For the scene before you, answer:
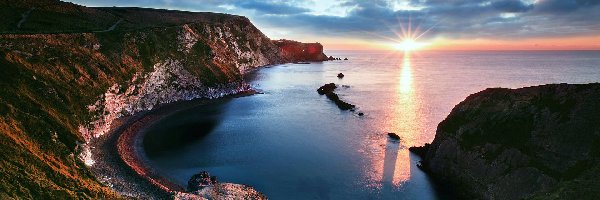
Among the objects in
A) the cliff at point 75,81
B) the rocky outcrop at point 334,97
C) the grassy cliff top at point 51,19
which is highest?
the grassy cliff top at point 51,19

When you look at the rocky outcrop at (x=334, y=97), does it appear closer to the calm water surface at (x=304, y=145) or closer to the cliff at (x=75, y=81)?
the calm water surface at (x=304, y=145)

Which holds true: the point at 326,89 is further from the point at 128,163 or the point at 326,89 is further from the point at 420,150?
the point at 128,163

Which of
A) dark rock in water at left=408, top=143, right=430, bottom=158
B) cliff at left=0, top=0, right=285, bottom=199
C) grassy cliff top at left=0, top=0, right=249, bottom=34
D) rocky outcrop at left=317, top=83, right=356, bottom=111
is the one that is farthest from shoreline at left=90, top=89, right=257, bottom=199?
rocky outcrop at left=317, top=83, right=356, bottom=111

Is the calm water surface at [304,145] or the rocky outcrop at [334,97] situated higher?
the rocky outcrop at [334,97]

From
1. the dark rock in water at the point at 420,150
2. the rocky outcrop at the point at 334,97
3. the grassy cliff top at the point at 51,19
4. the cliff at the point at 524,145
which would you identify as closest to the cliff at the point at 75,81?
the grassy cliff top at the point at 51,19

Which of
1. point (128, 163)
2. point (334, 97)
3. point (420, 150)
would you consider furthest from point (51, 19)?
point (420, 150)

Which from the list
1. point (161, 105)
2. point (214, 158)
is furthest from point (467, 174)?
point (161, 105)
